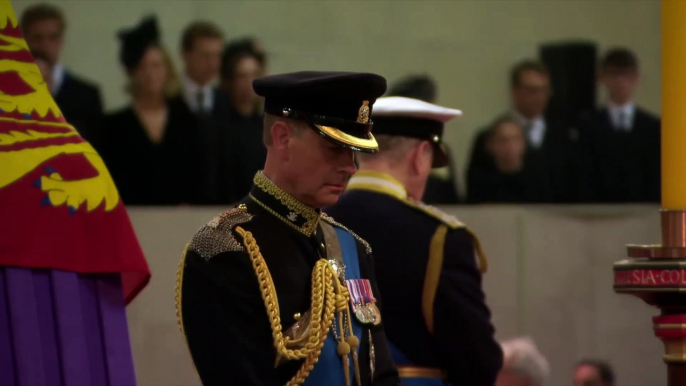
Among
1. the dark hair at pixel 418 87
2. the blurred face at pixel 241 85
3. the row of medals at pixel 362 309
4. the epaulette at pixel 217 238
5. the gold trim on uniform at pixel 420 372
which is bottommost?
the gold trim on uniform at pixel 420 372

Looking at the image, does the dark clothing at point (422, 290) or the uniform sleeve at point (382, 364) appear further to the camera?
the dark clothing at point (422, 290)

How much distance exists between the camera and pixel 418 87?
20.9ft

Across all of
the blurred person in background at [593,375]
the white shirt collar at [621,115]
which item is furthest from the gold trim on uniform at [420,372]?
the white shirt collar at [621,115]

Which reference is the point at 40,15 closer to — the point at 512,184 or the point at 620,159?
the point at 512,184

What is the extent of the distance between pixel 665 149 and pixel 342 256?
2.31 ft

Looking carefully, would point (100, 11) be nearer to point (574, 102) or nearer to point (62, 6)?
point (62, 6)

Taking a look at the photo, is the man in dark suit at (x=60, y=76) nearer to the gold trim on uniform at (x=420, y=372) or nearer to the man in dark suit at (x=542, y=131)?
the man in dark suit at (x=542, y=131)

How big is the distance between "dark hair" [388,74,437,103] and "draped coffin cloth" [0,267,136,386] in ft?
12.6

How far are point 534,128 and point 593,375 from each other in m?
2.06

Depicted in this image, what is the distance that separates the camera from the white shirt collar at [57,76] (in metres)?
5.57

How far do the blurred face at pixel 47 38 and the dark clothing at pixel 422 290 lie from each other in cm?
265

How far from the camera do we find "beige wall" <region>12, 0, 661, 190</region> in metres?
5.83

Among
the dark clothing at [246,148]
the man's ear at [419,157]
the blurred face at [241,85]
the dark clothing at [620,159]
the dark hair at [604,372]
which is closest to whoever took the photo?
the man's ear at [419,157]

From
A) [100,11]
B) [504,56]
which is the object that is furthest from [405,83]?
[100,11]
